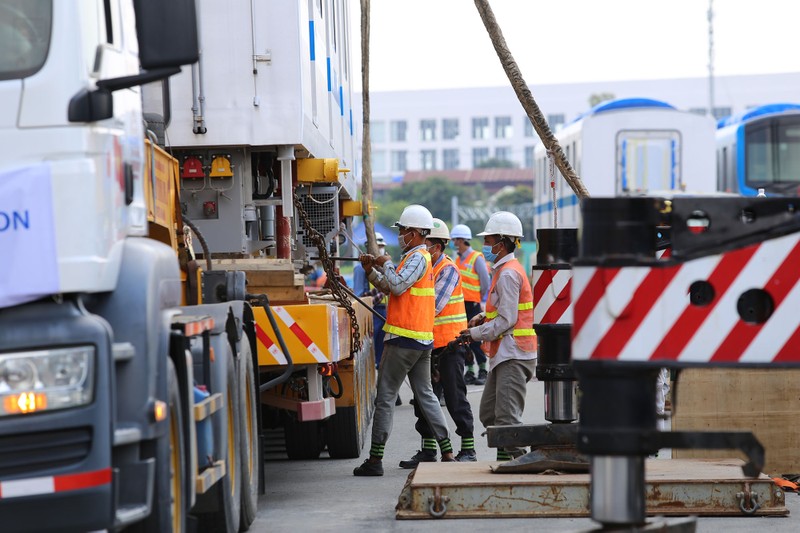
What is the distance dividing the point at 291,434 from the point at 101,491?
6.21 metres

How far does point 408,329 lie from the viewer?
10.1m

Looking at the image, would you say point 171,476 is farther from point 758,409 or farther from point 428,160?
point 428,160

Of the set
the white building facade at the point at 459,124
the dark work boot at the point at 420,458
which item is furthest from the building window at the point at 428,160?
the dark work boot at the point at 420,458

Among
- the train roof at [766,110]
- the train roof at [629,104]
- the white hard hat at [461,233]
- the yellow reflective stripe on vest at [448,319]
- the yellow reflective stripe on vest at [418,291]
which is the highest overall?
the train roof at [629,104]

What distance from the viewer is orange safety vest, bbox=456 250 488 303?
18219 mm

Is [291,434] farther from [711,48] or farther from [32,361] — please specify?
[711,48]

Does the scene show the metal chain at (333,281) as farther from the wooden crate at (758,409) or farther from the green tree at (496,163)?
the green tree at (496,163)

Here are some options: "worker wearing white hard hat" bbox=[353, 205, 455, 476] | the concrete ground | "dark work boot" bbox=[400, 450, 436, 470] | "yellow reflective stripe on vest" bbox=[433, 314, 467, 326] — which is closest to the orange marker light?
the concrete ground

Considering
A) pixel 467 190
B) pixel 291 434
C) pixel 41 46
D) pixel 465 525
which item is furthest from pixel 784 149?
pixel 467 190

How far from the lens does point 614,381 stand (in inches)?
170

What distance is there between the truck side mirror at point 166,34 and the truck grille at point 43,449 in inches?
52.1

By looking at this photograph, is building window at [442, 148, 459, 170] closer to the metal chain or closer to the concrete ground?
the concrete ground

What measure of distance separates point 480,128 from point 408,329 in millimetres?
106665

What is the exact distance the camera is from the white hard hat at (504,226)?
10141 millimetres
